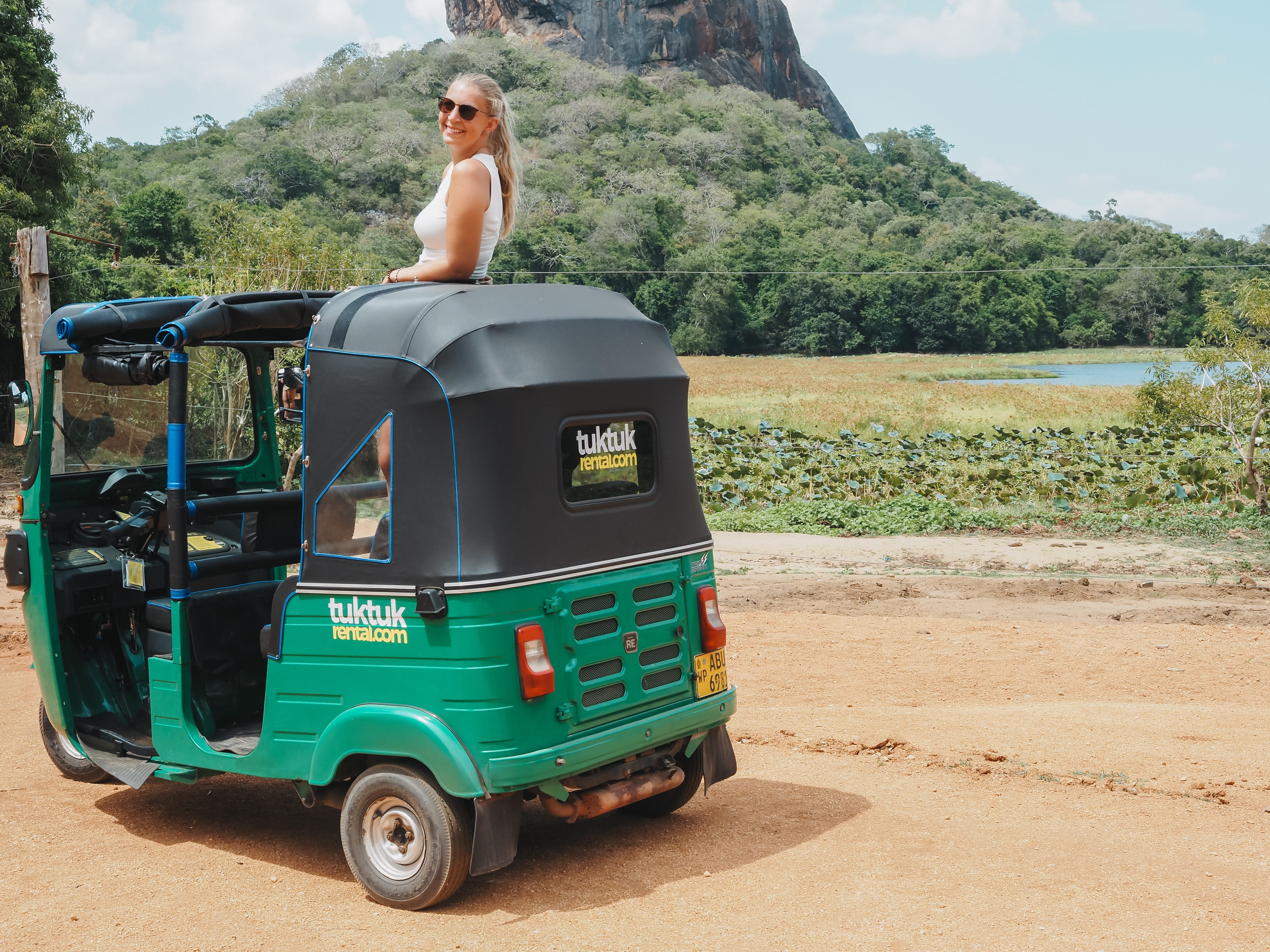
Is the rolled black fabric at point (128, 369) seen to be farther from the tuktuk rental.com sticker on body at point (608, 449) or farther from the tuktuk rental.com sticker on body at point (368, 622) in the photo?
the tuktuk rental.com sticker on body at point (608, 449)

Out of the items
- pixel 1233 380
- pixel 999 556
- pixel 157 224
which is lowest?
pixel 999 556

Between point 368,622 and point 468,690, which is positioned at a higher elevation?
point 368,622

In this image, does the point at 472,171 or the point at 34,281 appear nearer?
the point at 472,171

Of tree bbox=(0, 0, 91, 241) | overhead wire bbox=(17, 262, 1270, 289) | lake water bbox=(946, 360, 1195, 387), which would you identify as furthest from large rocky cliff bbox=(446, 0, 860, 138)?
tree bbox=(0, 0, 91, 241)

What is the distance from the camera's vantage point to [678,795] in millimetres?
5793

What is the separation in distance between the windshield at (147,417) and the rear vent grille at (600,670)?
2622 mm

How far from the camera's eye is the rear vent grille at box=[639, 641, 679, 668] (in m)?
5.06

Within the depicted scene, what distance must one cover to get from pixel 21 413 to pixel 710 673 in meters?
3.64

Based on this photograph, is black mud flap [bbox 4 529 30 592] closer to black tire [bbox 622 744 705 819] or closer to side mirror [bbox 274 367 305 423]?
side mirror [bbox 274 367 305 423]

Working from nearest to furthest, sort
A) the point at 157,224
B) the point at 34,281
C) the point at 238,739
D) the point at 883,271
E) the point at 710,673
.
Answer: the point at 710,673
the point at 238,739
the point at 34,281
the point at 157,224
the point at 883,271

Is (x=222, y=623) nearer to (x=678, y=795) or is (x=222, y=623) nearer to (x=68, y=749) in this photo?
(x=68, y=749)

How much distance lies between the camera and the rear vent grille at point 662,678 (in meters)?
5.08

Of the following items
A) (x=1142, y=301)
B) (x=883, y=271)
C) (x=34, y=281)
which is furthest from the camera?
(x=883, y=271)

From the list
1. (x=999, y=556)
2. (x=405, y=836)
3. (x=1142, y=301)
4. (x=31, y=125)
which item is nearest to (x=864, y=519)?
(x=999, y=556)
